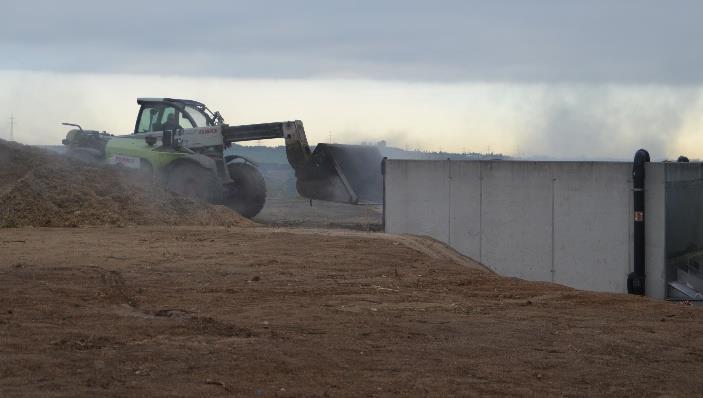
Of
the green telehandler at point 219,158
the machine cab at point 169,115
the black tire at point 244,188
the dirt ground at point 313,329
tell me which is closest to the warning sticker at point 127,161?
the green telehandler at point 219,158

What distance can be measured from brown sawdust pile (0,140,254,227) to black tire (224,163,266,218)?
9.17 feet

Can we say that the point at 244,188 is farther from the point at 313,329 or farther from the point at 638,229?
the point at 313,329

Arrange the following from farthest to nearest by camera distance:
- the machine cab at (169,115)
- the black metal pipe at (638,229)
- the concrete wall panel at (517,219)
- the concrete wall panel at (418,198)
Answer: the machine cab at (169,115) < the concrete wall panel at (418,198) < the concrete wall panel at (517,219) < the black metal pipe at (638,229)

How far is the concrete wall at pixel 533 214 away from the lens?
1961 cm

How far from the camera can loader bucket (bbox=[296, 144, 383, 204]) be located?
1001 inches

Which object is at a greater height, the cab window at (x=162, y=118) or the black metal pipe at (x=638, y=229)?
the cab window at (x=162, y=118)

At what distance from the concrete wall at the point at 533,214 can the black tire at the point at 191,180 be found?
20.5 ft

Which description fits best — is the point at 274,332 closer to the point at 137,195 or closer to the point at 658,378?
the point at 658,378

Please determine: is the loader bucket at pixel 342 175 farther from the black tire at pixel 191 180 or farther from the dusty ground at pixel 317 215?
the black tire at pixel 191 180

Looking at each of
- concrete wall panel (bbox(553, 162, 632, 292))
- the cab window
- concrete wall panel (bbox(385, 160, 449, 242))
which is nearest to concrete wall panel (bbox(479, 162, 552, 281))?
concrete wall panel (bbox(553, 162, 632, 292))

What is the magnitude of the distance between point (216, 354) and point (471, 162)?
1278 centimetres

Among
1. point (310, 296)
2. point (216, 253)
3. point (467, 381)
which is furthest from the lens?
point (216, 253)

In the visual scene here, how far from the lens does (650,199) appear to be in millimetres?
19172

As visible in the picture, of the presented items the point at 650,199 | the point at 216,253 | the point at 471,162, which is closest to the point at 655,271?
the point at 650,199
